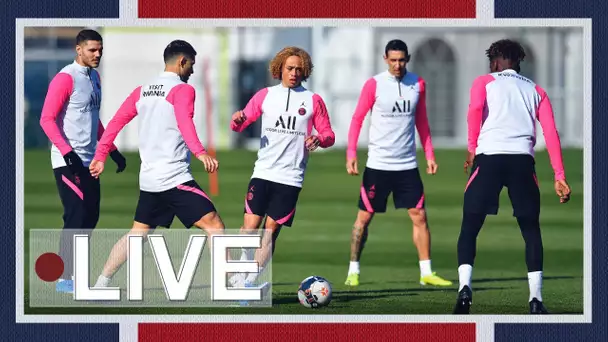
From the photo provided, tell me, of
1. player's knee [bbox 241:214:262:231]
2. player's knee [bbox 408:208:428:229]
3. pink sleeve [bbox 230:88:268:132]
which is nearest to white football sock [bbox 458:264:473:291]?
player's knee [bbox 241:214:262:231]

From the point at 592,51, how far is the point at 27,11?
13.1ft

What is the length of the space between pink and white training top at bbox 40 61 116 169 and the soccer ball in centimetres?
202

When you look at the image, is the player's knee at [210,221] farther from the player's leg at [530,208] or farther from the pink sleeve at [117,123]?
the player's leg at [530,208]

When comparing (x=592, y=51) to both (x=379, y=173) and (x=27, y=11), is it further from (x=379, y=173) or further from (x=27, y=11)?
(x=27, y=11)

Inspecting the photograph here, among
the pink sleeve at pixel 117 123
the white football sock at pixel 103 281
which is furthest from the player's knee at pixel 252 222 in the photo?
the pink sleeve at pixel 117 123

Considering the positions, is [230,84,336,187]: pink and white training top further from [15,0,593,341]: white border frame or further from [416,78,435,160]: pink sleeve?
[416,78,435,160]: pink sleeve

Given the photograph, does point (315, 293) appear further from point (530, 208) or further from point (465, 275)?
point (530, 208)

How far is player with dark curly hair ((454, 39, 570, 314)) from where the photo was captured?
11344 millimetres

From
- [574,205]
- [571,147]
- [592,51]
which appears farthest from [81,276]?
[571,147]

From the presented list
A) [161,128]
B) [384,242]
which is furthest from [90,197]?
[384,242]

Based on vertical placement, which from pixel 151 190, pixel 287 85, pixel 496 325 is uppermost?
pixel 287 85

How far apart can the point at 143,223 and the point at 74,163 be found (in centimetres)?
93

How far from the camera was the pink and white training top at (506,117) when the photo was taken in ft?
37.2

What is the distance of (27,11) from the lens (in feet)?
36.7
